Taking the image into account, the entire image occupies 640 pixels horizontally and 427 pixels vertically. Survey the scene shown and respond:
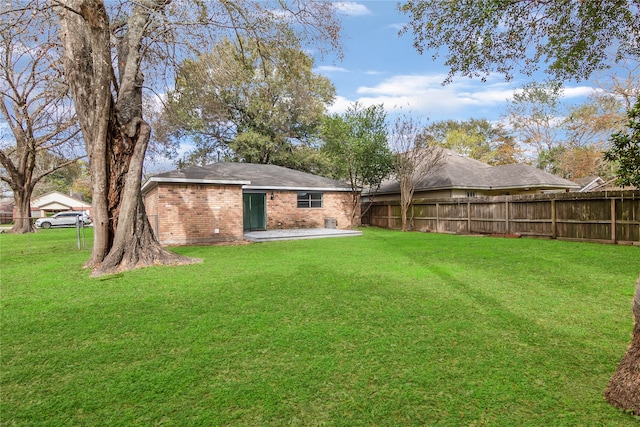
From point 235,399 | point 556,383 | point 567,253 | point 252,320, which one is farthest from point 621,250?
point 235,399

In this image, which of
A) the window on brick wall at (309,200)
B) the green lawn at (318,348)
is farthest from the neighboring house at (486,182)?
the green lawn at (318,348)

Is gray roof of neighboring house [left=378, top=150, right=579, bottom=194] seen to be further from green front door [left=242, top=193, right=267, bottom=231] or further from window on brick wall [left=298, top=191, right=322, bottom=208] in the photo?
green front door [left=242, top=193, right=267, bottom=231]

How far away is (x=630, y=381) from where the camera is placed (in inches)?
89.2

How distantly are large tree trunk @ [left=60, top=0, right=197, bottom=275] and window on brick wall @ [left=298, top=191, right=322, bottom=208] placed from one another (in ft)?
32.8

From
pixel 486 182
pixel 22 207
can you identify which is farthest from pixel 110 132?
pixel 22 207

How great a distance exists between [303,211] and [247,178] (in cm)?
342

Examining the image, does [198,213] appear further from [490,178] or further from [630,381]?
[490,178]

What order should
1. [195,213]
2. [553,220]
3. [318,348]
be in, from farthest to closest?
[195,213] → [553,220] → [318,348]

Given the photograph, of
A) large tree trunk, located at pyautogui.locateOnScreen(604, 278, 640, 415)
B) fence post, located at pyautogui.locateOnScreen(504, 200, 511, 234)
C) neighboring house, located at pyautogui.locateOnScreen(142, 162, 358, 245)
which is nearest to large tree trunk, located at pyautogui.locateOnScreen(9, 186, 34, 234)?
neighboring house, located at pyautogui.locateOnScreen(142, 162, 358, 245)

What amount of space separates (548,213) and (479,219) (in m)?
2.88

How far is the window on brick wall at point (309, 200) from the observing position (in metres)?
18.1

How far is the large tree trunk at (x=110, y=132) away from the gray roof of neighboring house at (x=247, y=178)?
3.93 meters

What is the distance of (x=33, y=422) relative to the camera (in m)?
2.27

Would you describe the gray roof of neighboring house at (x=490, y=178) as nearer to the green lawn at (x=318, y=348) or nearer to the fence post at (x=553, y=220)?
the fence post at (x=553, y=220)
